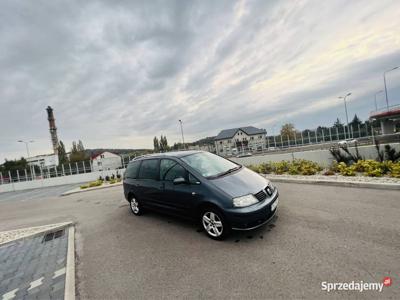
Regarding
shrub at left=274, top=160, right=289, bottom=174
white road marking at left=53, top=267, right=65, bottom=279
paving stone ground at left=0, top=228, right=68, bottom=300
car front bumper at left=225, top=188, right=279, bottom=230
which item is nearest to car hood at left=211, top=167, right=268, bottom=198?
car front bumper at left=225, top=188, right=279, bottom=230

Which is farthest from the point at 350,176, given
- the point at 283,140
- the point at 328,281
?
the point at 283,140

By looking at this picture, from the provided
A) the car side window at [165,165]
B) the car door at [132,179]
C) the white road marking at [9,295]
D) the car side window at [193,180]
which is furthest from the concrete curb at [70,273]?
the car side window at [193,180]

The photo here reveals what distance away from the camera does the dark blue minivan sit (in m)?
3.48

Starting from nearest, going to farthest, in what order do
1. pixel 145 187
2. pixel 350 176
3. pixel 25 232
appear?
pixel 145 187, pixel 25 232, pixel 350 176

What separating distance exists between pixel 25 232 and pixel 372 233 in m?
8.25

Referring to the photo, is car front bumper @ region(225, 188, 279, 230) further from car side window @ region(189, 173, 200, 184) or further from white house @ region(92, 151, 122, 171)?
white house @ region(92, 151, 122, 171)

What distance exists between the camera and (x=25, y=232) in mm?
5738

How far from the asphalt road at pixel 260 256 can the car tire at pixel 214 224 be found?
0.13 meters

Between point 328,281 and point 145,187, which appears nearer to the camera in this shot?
point 328,281

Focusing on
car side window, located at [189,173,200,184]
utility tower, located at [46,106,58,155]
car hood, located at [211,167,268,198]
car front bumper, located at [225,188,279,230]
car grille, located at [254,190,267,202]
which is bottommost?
car front bumper, located at [225,188,279,230]

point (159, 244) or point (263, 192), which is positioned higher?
point (263, 192)

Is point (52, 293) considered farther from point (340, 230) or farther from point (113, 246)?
point (340, 230)

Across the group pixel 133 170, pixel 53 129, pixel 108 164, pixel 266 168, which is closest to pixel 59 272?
pixel 133 170

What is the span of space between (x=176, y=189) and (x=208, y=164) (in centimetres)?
93
